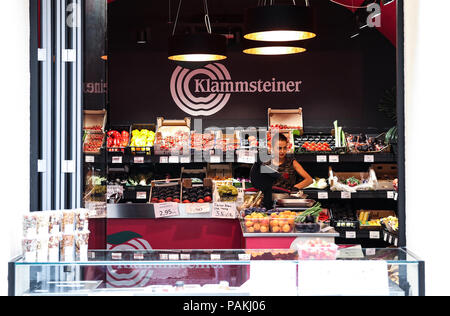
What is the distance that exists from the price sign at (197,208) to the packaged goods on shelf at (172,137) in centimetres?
114

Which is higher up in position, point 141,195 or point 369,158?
point 369,158

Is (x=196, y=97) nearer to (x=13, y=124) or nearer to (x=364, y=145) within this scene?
(x=364, y=145)

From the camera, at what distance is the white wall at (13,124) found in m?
2.82

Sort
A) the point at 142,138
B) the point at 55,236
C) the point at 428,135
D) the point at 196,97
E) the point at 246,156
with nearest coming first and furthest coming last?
the point at 428,135, the point at 55,236, the point at 246,156, the point at 142,138, the point at 196,97

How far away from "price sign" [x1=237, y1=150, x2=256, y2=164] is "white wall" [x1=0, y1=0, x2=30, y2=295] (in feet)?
13.5

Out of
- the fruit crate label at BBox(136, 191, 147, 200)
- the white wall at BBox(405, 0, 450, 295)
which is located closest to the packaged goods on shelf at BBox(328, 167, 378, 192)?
the fruit crate label at BBox(136, 191, 147, 200)

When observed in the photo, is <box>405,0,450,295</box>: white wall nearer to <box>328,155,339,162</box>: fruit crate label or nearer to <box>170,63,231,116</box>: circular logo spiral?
<box>328,155,339,162</box>: fruit crate label

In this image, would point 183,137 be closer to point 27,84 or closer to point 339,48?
point 339,48

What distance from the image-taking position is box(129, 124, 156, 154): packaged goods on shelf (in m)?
7.34

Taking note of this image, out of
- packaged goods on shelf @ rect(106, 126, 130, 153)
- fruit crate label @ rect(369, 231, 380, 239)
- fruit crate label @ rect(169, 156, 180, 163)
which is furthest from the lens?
packaged goods on shelf @ rect(106, 126, 130, 153)

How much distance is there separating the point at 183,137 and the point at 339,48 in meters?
2.86

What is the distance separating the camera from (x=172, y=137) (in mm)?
7547

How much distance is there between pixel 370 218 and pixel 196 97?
3.10 metres

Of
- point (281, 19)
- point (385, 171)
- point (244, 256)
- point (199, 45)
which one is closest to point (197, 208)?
point (199, 45)
